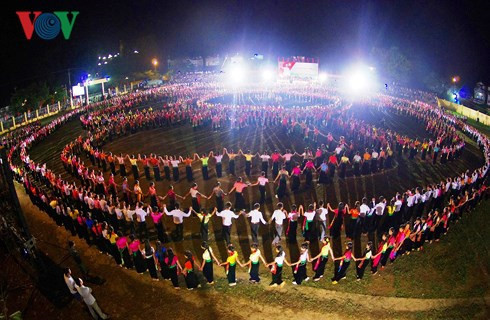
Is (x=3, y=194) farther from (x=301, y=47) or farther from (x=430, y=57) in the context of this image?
(x=301, y=47)

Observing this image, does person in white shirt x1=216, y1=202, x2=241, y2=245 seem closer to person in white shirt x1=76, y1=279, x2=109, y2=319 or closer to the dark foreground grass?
person in white shirt x1=76, y1=279, x2=109, y2=319

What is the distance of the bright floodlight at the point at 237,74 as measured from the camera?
60256 millimetres

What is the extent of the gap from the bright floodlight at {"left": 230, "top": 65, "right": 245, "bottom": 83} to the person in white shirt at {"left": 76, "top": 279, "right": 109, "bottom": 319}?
172 feet

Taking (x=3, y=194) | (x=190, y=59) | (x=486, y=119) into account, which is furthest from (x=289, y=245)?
(x=190, y=59)

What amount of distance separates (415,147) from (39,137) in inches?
1037

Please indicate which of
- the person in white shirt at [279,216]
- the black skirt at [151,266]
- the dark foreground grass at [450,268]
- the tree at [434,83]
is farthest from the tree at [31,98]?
the tree at [434,83]

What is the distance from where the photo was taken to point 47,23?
4603 centimetres

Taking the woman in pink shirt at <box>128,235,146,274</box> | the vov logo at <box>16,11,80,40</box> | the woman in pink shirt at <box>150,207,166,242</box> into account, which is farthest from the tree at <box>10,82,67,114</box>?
the woman in pink shirt at <box>128,235,146,274</box>

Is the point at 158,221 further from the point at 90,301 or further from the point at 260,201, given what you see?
the point at 260,201

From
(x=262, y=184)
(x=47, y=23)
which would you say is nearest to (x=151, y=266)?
(x=262, y=184)

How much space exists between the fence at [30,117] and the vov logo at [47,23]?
10.2 m

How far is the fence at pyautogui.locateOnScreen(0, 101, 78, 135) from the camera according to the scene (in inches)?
1230

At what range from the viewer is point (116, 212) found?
38.9ft

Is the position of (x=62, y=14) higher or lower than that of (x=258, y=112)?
higher
